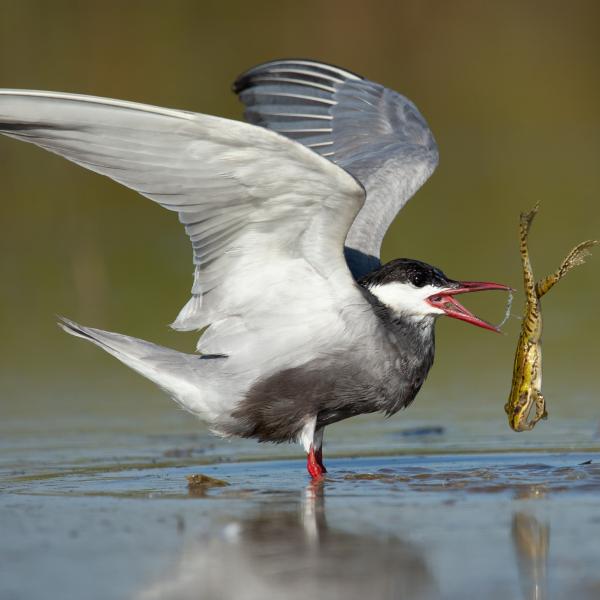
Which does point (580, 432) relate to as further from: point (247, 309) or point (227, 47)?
point (227, 47)

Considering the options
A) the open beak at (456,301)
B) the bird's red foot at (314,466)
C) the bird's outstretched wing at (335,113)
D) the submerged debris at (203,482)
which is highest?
the bird's outstretched wing at (335,113)

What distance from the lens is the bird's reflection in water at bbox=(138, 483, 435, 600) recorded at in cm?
487

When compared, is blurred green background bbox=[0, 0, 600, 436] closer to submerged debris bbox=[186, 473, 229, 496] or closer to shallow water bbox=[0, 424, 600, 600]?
shallow water bbox=[0, 424, 600, 600]

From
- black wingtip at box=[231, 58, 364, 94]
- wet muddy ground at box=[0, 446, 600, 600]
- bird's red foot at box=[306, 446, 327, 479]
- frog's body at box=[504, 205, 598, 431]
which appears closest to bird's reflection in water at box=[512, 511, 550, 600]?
wet muddy ground at box=[0, 446, 600, 600]

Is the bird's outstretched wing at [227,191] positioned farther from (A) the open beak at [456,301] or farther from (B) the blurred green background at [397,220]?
(B) the blurred green background at [397,220]

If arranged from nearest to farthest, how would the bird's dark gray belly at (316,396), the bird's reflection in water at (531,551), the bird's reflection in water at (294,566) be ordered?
the bird's reflection in water at (531,551), the bird's reflection in water at (294,566), the bird's dark gray belly at (316,396)

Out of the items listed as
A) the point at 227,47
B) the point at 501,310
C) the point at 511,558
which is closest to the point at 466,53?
the point at 227,47

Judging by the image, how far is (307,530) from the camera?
580 cm

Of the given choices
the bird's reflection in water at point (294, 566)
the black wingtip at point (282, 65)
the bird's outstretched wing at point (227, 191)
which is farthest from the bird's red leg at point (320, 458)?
the black wingtip at point (282, 65)

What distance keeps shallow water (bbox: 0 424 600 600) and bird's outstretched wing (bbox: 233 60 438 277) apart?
7.09ft

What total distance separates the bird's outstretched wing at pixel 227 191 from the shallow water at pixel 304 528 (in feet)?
2.99

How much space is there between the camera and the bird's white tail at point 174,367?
761 centimetres

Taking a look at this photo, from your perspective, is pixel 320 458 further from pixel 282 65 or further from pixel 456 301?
pixel 282 65

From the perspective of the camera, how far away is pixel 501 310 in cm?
1172
